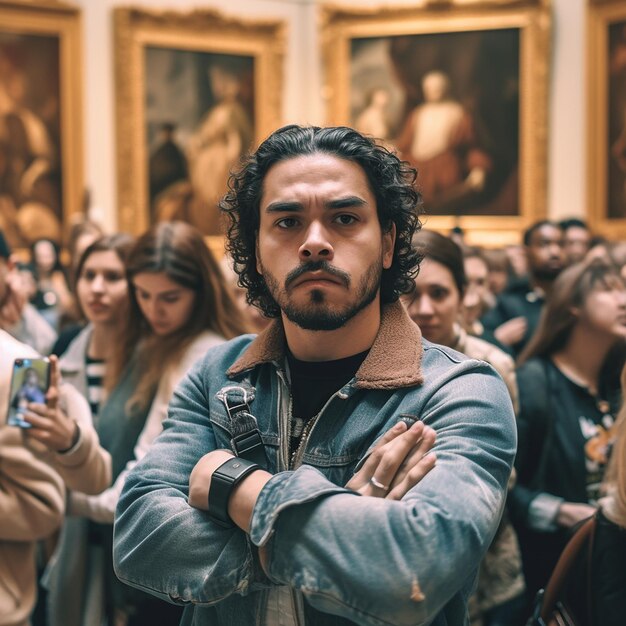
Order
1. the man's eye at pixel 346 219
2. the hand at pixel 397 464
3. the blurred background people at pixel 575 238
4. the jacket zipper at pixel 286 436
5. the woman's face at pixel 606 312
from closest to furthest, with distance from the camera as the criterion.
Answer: the hand at pixel 397 464
the jacket zipper at pixel 286 436
the man's eye at pixel 346 219
the woman's face at pixel 606 312
the blurred background people at pixel 575 238

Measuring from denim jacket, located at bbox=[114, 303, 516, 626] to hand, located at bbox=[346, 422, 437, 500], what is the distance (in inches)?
1.4

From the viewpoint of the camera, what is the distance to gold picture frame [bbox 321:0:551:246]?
13328 millimetres

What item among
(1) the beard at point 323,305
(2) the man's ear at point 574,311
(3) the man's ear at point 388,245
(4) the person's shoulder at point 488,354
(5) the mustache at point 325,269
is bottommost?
(4) the person's shoulder at point 488,354

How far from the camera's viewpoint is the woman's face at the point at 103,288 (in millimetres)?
4863

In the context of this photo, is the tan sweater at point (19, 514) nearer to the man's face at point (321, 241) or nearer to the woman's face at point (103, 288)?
the man's face at point (321, 241)

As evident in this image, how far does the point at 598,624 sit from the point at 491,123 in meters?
11.3

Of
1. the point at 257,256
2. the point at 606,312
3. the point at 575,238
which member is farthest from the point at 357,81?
the point at 257,256

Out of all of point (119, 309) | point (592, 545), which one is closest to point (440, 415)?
point (592, 545)

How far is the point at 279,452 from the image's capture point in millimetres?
2293

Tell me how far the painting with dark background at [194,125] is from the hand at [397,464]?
11588 millimetres

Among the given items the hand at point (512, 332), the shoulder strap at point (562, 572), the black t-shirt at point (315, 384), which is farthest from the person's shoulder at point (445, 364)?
the hand at point (512, 332)

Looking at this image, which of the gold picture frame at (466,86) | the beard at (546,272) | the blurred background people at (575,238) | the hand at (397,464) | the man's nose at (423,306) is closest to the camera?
the hand at (397,464)

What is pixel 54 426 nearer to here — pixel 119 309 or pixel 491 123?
pixel 119 309

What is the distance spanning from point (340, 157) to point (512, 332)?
15.1ft
